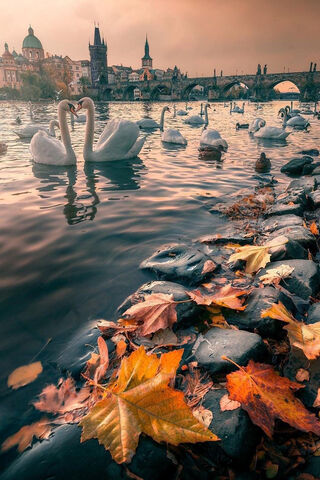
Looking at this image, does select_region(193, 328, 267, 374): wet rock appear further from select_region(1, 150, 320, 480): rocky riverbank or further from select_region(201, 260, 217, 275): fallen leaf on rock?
select_region(201, 260, 217, 275): fallen leaf on rock

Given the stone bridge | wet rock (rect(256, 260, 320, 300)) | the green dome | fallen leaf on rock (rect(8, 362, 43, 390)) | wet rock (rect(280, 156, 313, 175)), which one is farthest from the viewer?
the green dome

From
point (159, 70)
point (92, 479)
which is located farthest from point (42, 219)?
point (159, 70)

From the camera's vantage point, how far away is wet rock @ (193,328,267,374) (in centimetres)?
141

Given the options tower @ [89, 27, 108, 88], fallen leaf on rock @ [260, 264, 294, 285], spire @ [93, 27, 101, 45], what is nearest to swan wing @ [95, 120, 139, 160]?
fallen leaf on rock @ [260, 264, 294, 285]

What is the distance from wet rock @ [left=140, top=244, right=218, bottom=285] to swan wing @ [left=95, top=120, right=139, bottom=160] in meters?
5.15

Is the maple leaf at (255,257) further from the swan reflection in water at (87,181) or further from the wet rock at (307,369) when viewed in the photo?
the swan reflection in water at (87,181)

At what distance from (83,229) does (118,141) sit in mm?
4388

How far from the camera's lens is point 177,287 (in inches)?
86.0

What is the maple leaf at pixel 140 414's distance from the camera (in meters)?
1.01

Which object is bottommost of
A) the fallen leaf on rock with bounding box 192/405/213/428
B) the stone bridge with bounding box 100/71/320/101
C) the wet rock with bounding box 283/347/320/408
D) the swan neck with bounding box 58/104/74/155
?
the fallen leaf on rock with bounding box 192/405/213/428

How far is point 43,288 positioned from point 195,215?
8.34 ft

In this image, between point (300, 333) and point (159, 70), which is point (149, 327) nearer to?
point (300, 333)

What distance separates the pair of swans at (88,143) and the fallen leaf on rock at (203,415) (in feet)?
21.7

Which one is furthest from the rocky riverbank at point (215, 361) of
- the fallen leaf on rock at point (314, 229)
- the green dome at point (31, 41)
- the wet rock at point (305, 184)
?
the green dome at point (31, 41)
